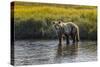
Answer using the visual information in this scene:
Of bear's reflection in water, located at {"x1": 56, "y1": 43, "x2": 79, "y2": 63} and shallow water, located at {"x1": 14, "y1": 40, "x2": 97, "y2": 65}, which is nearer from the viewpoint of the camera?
shallow water, located at {"x1": 14, "y1": 40, "x2": 97, "y2": 65}

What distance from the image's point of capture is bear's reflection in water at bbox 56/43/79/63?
3.17 meters

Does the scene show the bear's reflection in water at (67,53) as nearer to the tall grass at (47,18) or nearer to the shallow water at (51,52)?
the shallow water at (51,52)

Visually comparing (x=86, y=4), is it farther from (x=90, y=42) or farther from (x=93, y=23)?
(x=90, y=42)

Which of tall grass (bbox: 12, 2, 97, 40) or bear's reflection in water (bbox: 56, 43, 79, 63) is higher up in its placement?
tall grass (bbox: 12, 2, 97, 40)

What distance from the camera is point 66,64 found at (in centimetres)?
324

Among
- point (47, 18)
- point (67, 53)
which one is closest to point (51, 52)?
point (67, 53)

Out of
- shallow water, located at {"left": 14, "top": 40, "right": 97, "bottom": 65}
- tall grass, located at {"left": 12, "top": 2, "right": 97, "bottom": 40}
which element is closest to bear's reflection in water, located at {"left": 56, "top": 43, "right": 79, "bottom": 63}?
shallow water, located at {"left": 14, "top": 40, "right": 97, "bottom": 65}

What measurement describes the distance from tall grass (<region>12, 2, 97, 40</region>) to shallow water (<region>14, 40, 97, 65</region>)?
11cm

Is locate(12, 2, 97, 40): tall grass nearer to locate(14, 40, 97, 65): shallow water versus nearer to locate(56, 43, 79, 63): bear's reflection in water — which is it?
locate(14, 40, 97, 65): shallow water

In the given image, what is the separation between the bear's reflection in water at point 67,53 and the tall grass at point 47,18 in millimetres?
235

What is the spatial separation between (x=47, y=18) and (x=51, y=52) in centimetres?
54

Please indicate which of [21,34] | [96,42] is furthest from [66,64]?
[21,34]

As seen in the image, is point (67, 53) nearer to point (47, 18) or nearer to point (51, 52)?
point (51, 52)

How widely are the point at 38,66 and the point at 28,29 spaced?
60 cm
